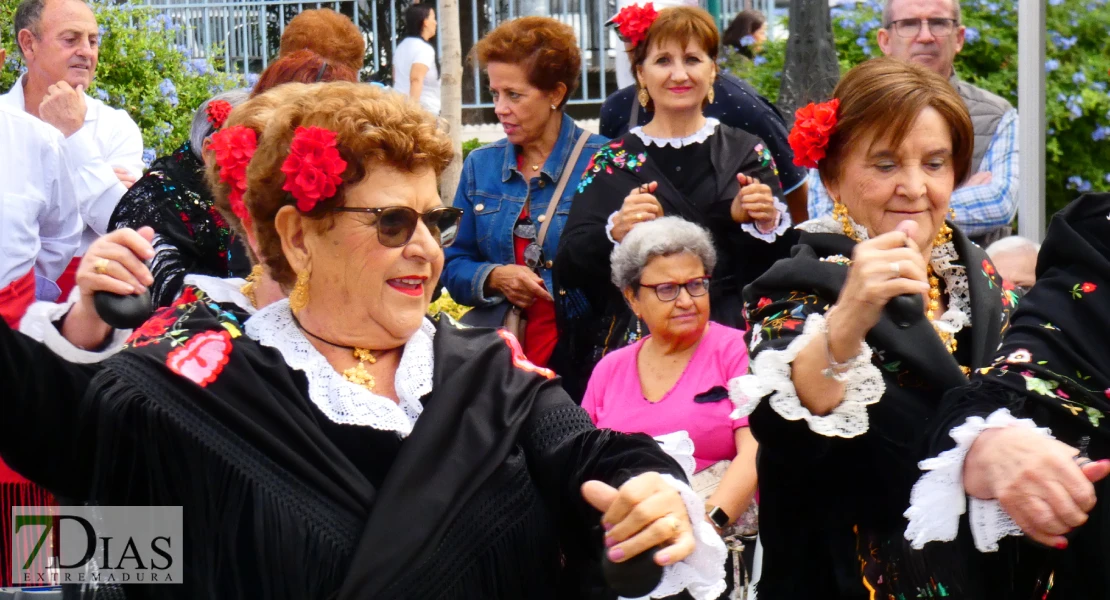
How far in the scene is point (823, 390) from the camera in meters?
2.87

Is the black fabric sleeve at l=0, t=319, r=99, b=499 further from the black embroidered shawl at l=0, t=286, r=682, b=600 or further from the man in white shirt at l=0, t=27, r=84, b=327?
the man in white shirt at l=0, t=27, r=84, b=327

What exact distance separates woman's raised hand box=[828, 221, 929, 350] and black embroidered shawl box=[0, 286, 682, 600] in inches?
17.7

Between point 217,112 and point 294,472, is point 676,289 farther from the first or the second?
point 294,472

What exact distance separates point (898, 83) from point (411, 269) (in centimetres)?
130

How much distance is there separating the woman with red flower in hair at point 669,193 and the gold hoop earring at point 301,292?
2.11 m

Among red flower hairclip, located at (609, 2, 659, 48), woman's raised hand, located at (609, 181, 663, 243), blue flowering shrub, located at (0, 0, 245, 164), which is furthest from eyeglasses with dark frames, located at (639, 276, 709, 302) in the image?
blue flowering shrub, located at (0, 0, 245, 164)

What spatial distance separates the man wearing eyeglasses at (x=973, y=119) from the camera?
5.38m

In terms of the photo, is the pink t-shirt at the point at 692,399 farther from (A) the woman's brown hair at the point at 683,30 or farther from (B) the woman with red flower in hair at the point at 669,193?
(A) the woman's brown hair at the point at 683,30

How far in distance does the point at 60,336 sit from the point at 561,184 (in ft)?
9.26

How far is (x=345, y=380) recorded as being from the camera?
114 inches

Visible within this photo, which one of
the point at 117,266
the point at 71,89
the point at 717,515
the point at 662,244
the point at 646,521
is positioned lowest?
the point at 717,515

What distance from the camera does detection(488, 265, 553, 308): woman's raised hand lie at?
5.29m
